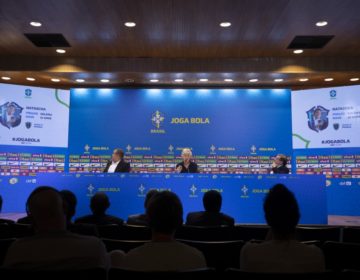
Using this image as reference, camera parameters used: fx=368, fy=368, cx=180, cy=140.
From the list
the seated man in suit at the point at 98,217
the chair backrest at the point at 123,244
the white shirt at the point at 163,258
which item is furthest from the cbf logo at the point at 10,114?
the white shirt at the point at 163,258

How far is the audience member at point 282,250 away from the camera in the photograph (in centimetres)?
171

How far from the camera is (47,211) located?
71.1 inches

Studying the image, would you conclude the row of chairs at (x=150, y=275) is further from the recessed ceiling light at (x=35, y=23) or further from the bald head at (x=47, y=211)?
the recessed ceiling light at (x=35, y=23)

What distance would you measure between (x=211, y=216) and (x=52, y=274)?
2.35 m

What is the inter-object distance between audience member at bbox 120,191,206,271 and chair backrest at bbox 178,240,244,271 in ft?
2.02

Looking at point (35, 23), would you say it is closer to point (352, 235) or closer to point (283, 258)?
point (352, 235)

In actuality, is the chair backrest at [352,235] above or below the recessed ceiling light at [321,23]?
below

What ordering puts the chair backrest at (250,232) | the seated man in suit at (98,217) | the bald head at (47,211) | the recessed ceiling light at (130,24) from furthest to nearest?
the recessed ceiling light at (130,24)
the seated man in suit at (98,217)
the chair backrest at (250,232)
the bald head at (47,211)

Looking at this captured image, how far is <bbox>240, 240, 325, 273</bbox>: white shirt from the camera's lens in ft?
5.61

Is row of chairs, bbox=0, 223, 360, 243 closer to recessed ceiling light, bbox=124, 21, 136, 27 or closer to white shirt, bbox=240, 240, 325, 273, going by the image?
white shirt, bbox=240, 240, 325, 273

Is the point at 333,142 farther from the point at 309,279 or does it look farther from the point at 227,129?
the point at 309,279

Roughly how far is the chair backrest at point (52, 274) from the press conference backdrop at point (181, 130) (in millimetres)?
7208

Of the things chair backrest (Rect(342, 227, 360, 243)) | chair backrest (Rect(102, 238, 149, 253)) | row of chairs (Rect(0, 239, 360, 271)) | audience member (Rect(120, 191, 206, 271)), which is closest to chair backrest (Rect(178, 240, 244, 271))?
row of chairs (Rect(0, 239, 360, 271))

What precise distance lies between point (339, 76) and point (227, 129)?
275 centimetres
